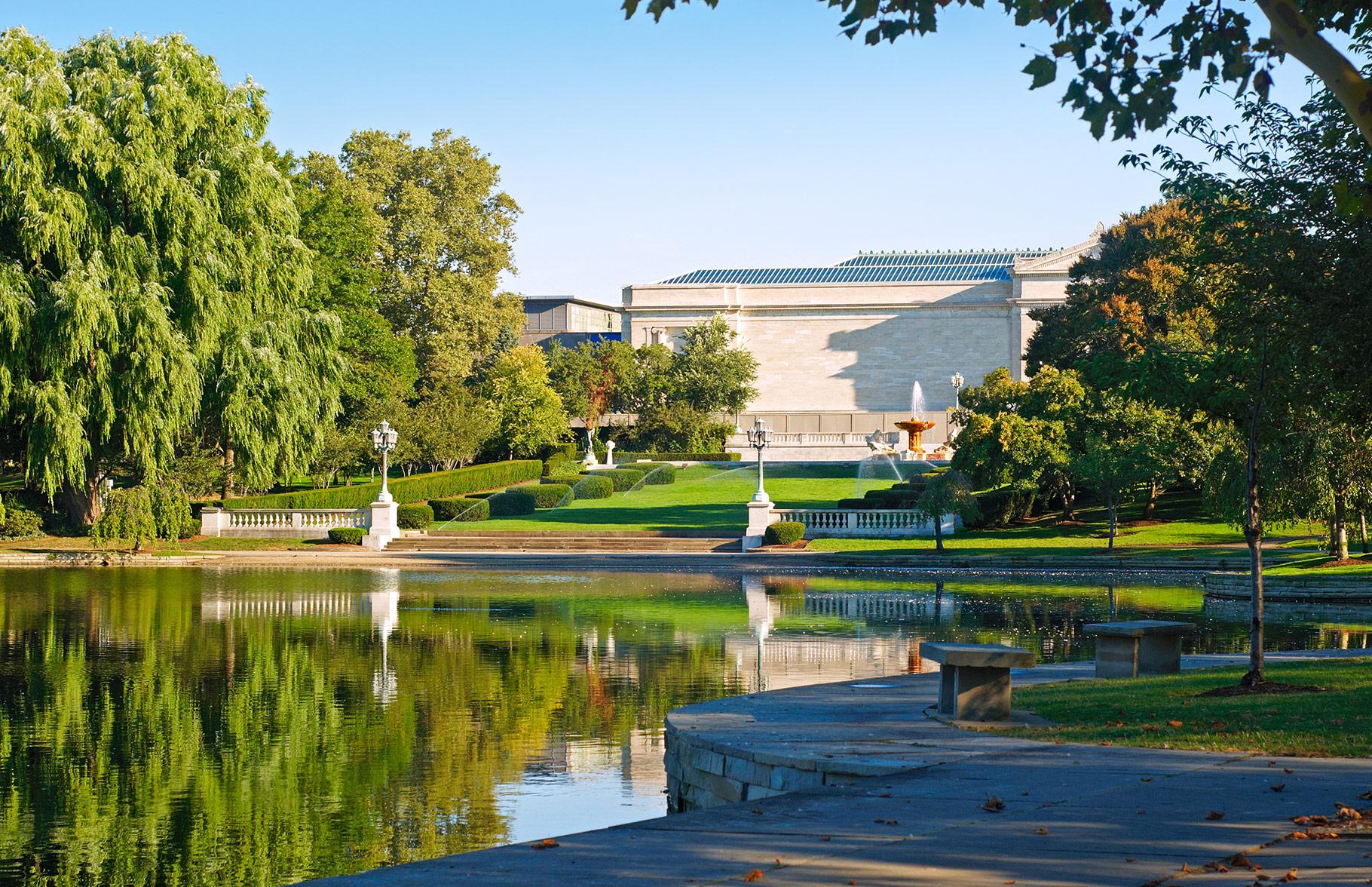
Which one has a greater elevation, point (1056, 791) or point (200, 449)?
point (200, 449)

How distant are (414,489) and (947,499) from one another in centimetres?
2273

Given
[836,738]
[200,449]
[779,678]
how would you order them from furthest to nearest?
[200,449]
[779,678]
[836,738]

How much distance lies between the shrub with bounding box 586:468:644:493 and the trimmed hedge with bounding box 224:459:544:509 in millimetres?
3669

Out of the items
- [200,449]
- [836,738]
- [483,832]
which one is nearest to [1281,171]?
[836,738]

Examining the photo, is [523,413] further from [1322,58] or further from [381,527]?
[1322,58]

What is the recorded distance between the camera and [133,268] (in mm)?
36406

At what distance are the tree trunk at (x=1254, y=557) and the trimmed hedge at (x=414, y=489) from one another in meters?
38.8

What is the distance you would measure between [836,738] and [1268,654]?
29.9 feet

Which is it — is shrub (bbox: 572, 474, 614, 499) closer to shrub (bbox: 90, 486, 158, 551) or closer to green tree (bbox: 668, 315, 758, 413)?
shrub (bbox: 90, 486, 158, 551)

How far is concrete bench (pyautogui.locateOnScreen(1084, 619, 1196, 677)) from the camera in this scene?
14.7m

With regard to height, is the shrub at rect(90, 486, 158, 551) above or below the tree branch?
below

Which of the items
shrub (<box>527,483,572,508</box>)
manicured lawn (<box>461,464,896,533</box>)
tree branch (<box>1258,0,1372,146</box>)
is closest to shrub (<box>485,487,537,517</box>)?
shrub (<box>527,483,572,508</box>)

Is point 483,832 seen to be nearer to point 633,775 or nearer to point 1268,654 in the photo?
point 633,775

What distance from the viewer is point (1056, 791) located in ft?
27.3
